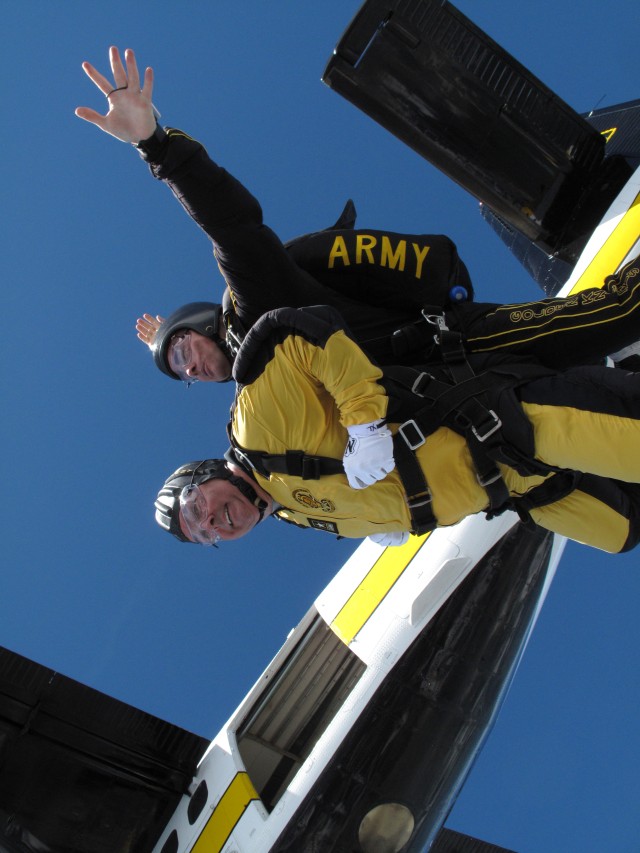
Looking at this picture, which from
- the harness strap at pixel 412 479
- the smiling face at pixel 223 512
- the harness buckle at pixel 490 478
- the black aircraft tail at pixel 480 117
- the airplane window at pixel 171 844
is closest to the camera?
the harness strap at pixel 412 479

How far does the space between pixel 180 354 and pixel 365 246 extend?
1.52 metres

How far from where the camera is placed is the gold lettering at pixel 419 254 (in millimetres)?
5043

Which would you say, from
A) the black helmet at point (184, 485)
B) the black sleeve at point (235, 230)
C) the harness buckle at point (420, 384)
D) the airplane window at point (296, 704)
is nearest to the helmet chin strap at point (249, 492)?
the black helmet at point (184, 485)

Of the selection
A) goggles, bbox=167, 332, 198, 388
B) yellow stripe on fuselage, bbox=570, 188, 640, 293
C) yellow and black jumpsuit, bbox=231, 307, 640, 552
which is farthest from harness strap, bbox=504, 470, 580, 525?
yellow stripe on fuselage, bbox=570, 188, 640, 293

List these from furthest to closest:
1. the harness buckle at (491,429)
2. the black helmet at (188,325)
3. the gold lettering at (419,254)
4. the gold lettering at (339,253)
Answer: the black helmet at (188,325), the gold lettering at (339,253), the gold lettering at (419,254), the harness buckle at (491,429)

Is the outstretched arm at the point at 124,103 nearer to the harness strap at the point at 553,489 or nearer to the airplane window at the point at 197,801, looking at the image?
the harness strap at the point at 553,489

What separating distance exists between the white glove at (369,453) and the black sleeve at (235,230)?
1.33m

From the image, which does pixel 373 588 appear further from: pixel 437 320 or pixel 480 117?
pixel 480 117

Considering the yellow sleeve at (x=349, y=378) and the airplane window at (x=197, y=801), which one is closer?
the yellow sleeve at (x=349, y=378)

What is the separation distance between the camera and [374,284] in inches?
202

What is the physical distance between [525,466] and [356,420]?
1.05m

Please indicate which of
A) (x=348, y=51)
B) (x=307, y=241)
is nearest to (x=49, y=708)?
(x=307, y=241)

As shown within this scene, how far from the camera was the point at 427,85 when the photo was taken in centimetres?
870

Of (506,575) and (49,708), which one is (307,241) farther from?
(49,708)
